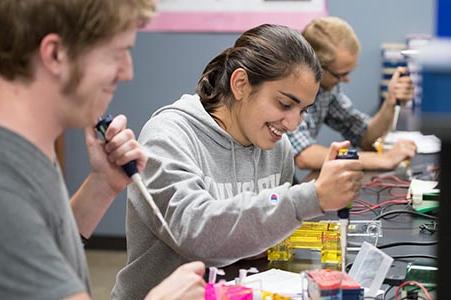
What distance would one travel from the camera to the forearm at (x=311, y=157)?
3221mm

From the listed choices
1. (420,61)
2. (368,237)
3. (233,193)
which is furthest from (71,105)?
(368,237)

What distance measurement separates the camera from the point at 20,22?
3.42ft

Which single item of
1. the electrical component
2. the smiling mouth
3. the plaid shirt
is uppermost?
the plaid shirt

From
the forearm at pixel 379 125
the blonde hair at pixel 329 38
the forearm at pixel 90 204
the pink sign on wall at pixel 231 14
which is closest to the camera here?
the forearm at pixel 90 204

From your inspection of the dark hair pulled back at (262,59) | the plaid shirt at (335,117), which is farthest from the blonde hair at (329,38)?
the dark hair pulled back at (262,59)

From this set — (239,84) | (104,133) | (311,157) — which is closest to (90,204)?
(104,133)

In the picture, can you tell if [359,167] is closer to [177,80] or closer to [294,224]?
[294,224]

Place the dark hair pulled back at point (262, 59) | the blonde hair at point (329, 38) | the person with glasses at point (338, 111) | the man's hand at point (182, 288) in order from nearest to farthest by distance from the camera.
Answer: the man's hand at point (182, 288) → the dark hair pulled back at point (262, 59) → the person with glasses at point (338, 111) → the blonde hair at point (329, 38)

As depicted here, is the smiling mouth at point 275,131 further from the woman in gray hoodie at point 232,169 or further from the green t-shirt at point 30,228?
the green t-shirt at point 30,228

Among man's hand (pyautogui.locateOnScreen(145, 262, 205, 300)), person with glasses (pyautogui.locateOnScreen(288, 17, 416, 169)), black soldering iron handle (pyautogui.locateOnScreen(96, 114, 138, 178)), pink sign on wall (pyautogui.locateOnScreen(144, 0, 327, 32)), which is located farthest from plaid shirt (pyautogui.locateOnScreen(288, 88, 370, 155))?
man's hand (pyautogui.locateOnScreen(145, 262, 205, 300))

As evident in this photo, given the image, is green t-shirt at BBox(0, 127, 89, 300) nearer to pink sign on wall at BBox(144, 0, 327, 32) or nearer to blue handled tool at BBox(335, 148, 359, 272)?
blue handled tool at BBox(335, 148, 359, 272)

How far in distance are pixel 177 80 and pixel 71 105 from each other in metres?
3.23

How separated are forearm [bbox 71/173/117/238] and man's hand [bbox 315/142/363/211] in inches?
16.2

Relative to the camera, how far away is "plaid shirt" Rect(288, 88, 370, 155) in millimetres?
3459
